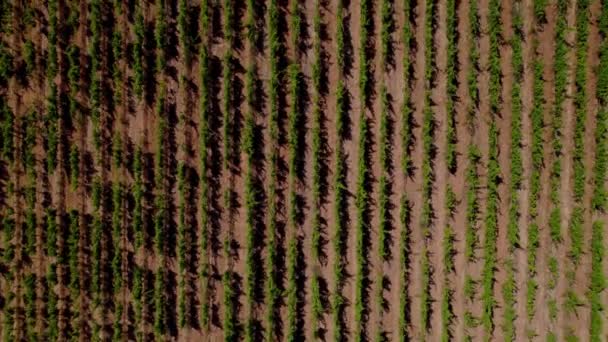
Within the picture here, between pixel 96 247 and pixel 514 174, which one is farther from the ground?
pixel 514 174

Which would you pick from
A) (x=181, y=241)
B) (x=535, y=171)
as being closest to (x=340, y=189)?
(x=181, y=241)

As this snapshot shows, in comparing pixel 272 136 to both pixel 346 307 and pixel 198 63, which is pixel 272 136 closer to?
pixel 198 63

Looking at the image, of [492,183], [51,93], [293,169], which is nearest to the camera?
[51,93]

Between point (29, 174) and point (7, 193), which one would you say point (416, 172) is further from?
point (7, 193)

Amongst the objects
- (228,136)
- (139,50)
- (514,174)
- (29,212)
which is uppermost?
(139,50)

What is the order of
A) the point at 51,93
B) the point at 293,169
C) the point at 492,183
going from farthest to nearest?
the point at 492,183 → the point at 293,169 → the point at 51,93

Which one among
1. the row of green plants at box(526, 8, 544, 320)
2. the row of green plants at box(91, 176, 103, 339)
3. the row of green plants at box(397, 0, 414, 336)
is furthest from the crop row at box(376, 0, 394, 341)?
the row of green plants at box(91, 176, 103, 339)

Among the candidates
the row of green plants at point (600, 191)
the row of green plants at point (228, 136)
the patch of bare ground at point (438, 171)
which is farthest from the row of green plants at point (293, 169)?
the row of green plants at point (600, 191)

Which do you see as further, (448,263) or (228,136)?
(448,263)
